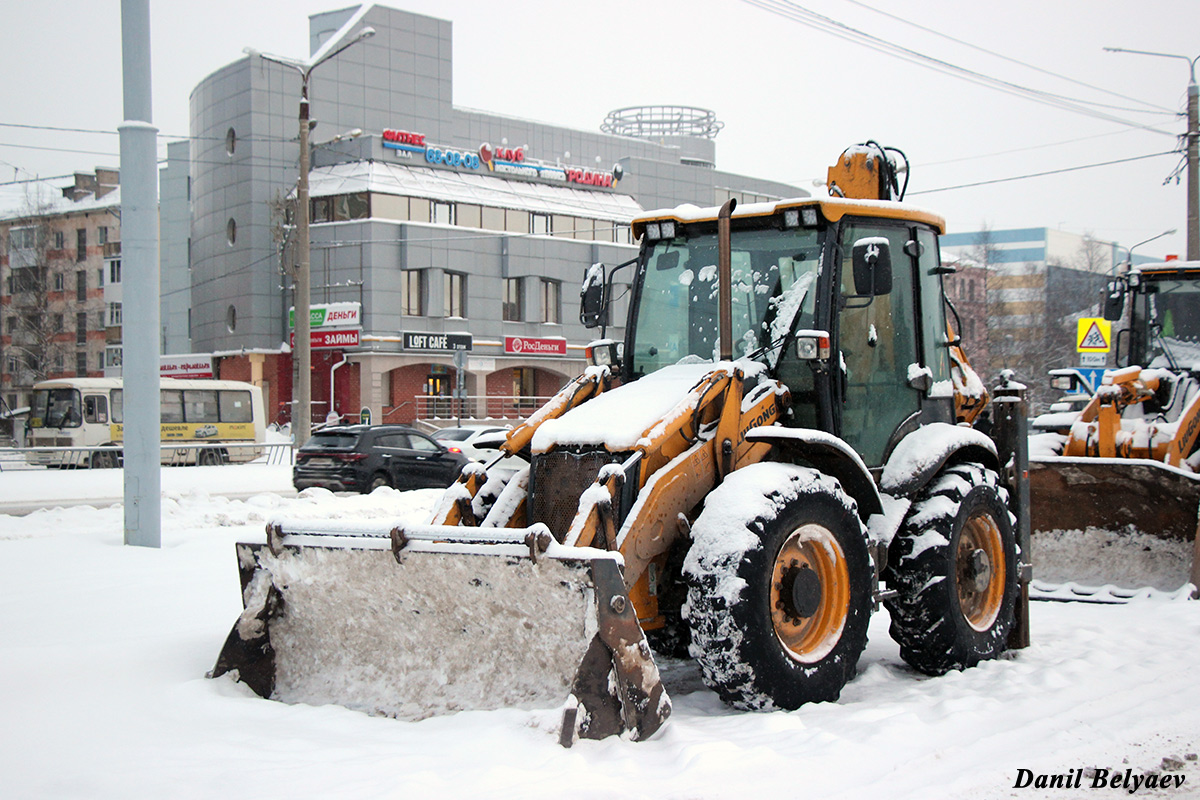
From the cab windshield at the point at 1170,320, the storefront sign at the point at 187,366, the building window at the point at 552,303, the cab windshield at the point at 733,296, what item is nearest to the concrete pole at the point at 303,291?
the cab windshield at the point at 1170,320

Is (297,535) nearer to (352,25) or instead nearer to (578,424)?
(578,424)

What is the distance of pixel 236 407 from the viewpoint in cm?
3484

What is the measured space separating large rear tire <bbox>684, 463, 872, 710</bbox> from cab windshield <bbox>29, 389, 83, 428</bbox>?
2977cm

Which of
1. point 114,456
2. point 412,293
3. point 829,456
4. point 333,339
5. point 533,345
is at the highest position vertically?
point 412,293

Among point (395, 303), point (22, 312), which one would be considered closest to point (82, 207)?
point (22, 312)

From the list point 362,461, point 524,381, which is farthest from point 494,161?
point 362,461

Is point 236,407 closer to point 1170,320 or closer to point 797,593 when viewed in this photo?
point 1170,320

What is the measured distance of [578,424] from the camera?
5922 millimetres

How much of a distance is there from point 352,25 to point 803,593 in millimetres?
47597

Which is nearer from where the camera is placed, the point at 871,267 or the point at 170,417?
the point at 871,267

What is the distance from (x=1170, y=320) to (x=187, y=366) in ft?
150

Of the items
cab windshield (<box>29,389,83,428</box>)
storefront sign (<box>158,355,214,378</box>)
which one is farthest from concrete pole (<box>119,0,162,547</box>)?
storefront sign (<box>158,355,214,378</box>)

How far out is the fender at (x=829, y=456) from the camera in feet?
19.2

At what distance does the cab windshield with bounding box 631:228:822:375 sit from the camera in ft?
21.2
